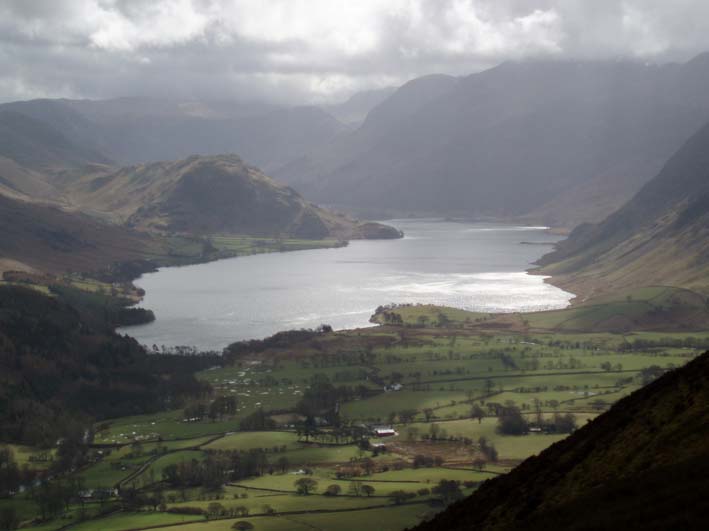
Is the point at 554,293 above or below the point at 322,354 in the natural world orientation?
above

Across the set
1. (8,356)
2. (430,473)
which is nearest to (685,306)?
(430,473)

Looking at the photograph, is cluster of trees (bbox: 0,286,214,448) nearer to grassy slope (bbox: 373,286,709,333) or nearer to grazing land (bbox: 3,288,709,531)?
grazing land (bbox: 3,288,709,531)

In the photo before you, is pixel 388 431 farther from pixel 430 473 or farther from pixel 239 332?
pixel 239 332

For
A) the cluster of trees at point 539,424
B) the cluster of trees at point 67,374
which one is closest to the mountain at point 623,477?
the cluster of trees at point 539,424

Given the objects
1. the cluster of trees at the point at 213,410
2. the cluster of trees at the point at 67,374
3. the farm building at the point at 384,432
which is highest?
the cluster of trees at the point at 67,374

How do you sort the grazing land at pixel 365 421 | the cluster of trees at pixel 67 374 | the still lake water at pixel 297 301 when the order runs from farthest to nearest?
the still lake water at pixel 297 301 → the cluster of trees at pixel 67 374 → the grazing land at pixel 365 421

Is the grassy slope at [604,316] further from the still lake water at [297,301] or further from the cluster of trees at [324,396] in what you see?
the cluster of trees at [324,396]

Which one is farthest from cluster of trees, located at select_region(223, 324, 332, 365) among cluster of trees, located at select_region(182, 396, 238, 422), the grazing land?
cluster of trees, located at select_region(182, 396, 238, 422)

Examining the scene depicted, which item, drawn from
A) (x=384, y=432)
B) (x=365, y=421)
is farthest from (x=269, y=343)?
(x=384, y=432)

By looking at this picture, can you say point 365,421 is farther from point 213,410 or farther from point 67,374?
point 67,374
